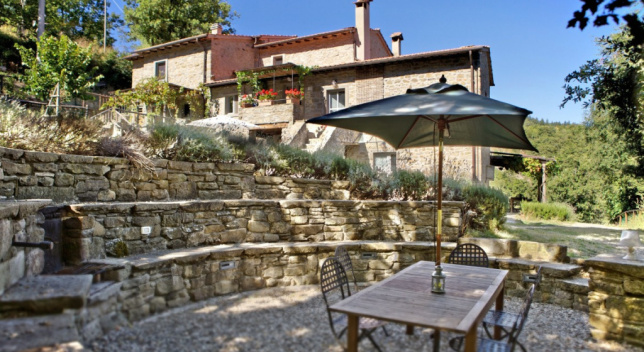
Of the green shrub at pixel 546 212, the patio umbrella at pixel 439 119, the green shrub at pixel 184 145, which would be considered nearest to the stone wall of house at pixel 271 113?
the green shrub at pixel 184 145

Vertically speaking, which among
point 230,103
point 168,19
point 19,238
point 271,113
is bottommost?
point 19,238

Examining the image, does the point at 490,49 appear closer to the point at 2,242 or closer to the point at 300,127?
the point at 300,127

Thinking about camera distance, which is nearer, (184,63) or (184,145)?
(184,145)

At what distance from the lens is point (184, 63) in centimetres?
1998

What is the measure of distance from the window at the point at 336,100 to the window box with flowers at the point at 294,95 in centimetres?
119

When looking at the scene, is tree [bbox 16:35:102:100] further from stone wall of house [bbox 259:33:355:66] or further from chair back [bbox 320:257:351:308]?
chair back [bbox 320:257:351:308]

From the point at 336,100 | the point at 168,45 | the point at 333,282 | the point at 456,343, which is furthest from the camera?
the point at 168,45

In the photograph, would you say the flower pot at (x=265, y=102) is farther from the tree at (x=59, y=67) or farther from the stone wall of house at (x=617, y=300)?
the stone wall of house at (x=617, y=300)

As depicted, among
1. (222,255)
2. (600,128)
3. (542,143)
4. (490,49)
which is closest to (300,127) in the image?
(490,49)

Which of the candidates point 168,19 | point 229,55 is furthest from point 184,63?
point 168,19

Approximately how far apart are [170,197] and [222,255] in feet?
5.13

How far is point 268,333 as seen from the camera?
377 cm

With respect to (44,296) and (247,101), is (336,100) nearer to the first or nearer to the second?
(247,101)

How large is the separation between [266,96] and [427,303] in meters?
14.2
